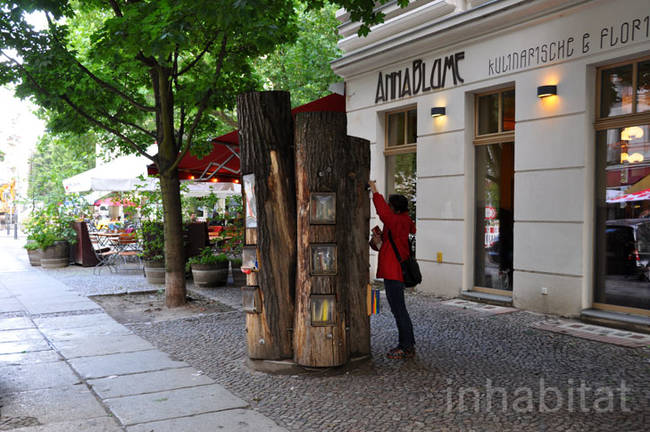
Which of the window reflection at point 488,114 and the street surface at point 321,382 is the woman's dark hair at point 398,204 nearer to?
the street surface at point 321,382

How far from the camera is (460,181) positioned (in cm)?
954

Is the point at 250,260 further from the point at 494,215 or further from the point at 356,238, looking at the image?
the point at 494,215

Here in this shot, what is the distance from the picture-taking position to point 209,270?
1121 cm

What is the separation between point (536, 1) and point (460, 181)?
3007mm

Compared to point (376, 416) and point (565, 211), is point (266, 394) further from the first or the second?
point (565, 211)

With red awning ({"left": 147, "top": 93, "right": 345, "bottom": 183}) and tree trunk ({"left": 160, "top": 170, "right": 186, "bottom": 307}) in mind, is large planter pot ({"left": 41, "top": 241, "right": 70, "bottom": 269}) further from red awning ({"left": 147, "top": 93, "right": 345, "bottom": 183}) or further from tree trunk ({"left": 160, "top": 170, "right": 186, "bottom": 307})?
tree trunk ({"left": 160, "top": 170, "right": 186, "bottom": 307})

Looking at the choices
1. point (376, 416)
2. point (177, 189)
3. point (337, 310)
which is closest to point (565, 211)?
point (337, 310)

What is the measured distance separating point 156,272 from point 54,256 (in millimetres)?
4957

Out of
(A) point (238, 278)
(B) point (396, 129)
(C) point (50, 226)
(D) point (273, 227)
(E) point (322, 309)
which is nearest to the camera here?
(E) point (322, 309)

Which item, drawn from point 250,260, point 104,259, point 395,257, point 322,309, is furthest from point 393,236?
point 104,259

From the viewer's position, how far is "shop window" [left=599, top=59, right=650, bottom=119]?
7270 millimetres

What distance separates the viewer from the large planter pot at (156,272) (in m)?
11.8

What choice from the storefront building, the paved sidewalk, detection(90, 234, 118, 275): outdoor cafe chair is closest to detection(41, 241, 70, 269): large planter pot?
detection(90, 234, 118, 275): outdoor cafe chair

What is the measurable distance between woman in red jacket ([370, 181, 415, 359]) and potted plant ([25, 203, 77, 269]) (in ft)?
39.5
